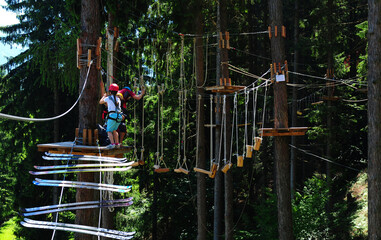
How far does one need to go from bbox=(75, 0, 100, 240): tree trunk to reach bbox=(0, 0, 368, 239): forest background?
4.26 meters

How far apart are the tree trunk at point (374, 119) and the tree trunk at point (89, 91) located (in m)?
5.30

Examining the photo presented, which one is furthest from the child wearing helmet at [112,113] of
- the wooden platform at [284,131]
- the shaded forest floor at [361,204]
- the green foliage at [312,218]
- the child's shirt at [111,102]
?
the shaded forest floor at [361,204]

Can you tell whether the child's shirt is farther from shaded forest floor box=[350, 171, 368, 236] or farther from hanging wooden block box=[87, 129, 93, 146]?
shaded forest floor box=[350, 171, 368, 236]

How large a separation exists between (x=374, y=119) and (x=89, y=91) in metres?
5.49

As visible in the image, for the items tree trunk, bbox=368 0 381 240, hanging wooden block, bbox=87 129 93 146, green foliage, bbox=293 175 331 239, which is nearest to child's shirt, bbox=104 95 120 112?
hanging wooden block, bbox=87 129 93 146

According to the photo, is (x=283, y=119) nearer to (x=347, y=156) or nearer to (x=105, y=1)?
(x=105, y=1)

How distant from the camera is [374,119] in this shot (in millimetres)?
7570

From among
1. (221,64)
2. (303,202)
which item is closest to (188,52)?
(221,64)

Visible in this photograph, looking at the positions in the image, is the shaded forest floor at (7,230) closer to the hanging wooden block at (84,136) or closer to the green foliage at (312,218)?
the green foliage at (312,218)

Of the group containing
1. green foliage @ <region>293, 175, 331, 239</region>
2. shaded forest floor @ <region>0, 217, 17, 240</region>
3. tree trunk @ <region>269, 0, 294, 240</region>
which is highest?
tree trunk @ <region>269, 0, 294, 240</region>

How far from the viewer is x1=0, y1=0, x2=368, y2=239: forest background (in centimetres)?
1230

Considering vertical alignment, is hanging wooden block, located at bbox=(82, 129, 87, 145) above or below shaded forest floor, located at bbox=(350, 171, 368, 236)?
above

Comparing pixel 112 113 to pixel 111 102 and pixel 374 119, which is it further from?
pixel 374 119

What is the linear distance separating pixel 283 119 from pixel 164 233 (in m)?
→ 10.6
